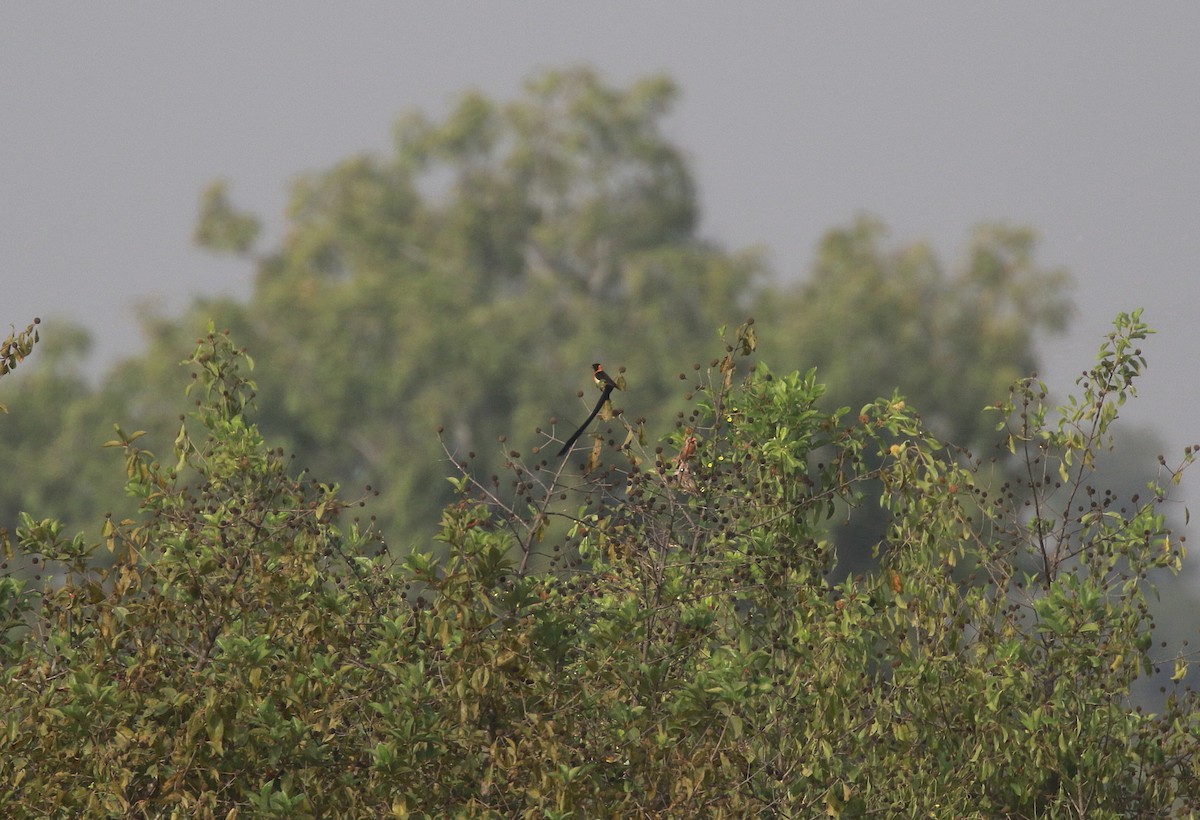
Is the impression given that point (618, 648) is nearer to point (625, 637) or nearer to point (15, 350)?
point (625, 637)

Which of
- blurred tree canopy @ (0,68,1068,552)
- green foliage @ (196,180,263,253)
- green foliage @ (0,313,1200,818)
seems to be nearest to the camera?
green foliage @ (0,313,1200,818)

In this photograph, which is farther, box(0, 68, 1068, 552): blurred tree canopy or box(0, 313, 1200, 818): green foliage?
box(0, 68, 1068, 552): blurred tree canopy

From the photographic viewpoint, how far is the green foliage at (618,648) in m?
6.32

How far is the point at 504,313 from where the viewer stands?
116 feet

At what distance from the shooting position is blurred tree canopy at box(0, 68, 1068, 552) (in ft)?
111

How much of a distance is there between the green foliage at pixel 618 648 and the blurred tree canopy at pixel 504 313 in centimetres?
2290

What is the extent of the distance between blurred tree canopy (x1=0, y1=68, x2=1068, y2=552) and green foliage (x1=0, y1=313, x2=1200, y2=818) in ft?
75.1

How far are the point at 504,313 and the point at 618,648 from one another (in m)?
28.8

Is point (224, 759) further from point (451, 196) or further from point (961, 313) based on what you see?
point (451, 196)

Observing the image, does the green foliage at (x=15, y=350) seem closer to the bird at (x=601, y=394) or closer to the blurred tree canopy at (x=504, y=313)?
the bird at (x=601, y=394)

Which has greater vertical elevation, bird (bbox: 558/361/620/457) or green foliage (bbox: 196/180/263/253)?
green foliage (bbox: 196/180/263/253)

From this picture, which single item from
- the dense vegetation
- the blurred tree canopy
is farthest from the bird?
the blurred tree canopy

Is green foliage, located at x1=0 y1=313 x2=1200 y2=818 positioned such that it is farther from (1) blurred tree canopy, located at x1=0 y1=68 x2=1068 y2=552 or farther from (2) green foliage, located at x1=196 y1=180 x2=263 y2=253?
(2) green foliage, located at x1=196 y1=180 x2=263 y2=253

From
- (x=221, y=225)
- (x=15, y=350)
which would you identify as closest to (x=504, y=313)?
(x=221, y=225)
